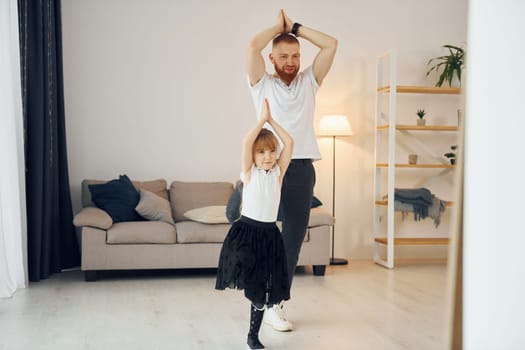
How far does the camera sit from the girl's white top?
2.84 m

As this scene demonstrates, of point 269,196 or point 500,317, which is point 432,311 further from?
point 500,317

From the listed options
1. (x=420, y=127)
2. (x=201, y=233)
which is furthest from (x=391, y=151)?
(x=201, y=233)

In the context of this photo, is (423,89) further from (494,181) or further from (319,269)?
(494,181)

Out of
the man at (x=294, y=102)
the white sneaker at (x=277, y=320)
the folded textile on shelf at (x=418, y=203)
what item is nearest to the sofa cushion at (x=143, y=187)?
the folded textile on shelf at (x=418, y=203)

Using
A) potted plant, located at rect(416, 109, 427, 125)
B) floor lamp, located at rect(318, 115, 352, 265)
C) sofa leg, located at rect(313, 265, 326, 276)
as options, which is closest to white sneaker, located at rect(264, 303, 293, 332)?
sofa leg, located at rect(313, 265, 326, 276)

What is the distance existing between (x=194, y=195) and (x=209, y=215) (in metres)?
0.49

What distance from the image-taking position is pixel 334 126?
18.4 feet

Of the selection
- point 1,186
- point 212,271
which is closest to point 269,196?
point 1,186

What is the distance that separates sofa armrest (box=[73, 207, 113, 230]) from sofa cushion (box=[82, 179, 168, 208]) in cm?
47

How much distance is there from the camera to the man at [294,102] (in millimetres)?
3072

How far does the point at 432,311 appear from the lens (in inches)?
150

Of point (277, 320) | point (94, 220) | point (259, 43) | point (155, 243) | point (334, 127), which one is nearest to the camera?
point (259, 43)

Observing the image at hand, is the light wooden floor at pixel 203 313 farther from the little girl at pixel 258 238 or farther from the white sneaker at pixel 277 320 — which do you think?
the little girl at pixel 258 238

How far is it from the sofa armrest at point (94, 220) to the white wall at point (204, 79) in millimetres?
813
